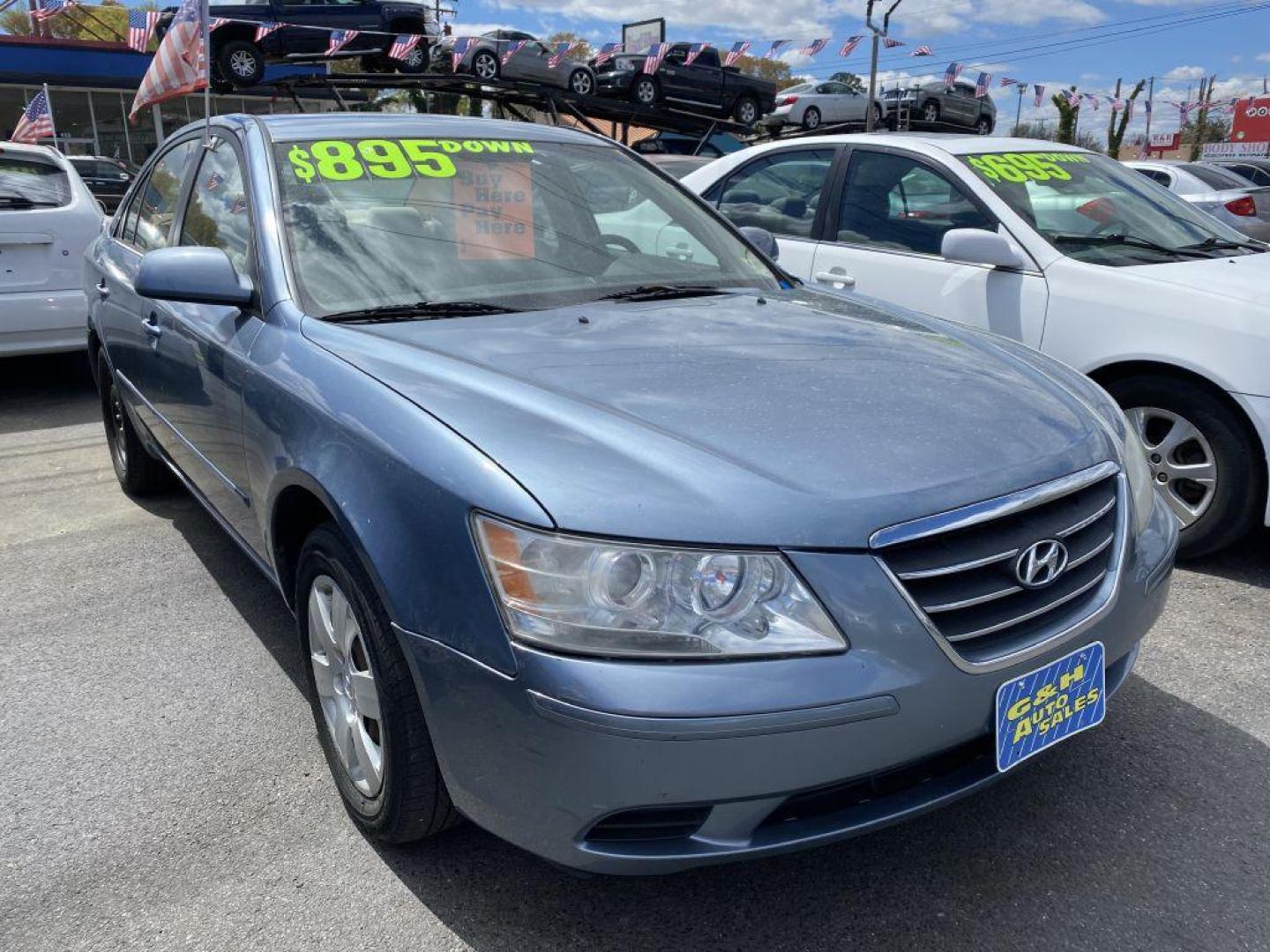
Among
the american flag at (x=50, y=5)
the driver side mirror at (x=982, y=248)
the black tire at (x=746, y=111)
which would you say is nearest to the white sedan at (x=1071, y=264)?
the driver side mirror at (x=982, y=248)

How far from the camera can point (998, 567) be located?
1.84 m

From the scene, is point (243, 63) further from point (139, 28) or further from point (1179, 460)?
point (1179, 460)

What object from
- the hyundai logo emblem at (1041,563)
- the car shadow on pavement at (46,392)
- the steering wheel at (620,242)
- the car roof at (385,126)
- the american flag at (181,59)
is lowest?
the car shadow on pavement at (46,392)

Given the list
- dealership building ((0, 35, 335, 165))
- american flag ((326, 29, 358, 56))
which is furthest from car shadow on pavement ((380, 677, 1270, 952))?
dealership building ((0, 35, 335, 165))

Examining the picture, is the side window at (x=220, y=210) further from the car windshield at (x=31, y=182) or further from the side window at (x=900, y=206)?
the car windshield at (x=31, y=182)

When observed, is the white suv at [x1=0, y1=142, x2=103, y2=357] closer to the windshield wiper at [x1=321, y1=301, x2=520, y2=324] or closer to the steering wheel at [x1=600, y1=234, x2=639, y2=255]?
the steering wheel at [x1=600, y1=234, x2=639, y2=255]

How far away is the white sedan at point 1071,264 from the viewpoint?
12.0 ft

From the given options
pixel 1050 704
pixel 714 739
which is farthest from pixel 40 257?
pixel 1050 704

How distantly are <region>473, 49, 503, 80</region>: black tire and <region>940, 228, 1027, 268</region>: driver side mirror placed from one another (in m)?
15.5

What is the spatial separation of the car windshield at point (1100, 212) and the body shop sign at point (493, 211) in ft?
7.99

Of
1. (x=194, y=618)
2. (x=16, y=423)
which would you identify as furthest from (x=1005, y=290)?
(x=16, y=423)

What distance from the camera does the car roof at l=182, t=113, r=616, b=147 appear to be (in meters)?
3.10

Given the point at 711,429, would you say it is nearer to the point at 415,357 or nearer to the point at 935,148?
the point at 415,357

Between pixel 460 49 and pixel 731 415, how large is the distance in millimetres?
17842
